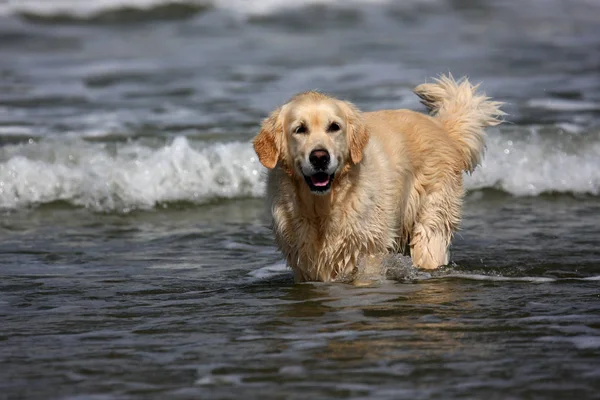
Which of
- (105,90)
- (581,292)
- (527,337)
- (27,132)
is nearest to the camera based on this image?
(527,337)

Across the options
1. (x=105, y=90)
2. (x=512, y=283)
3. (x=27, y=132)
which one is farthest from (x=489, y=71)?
(x=512, y=283)

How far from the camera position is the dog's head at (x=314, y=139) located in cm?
637

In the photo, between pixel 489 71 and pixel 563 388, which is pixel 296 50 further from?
pixel 563 388

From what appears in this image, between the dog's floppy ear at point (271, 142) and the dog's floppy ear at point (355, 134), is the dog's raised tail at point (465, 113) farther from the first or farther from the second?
the dog's floppy ear at point (271, 142)

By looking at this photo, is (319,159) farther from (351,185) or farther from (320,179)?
(351,185)

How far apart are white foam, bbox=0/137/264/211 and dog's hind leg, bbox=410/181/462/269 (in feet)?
12.9

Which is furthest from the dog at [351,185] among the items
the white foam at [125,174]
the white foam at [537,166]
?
the white foam at [125,174]

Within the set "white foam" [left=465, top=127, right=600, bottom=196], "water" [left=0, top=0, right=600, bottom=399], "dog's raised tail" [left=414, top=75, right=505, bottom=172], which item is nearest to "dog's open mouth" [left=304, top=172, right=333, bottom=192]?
"water" [left=0, top=0, right=600, bottom=399]

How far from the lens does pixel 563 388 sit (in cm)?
461

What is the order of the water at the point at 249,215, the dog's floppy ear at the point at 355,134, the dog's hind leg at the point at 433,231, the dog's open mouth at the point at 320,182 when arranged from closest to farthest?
the water at the point at 249,215, the dog's open mouth at the point at 320,182, the dog's floppy ear at the point at 355,134, the dog's hind leg at the point at 433,231

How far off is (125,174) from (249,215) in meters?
1.79

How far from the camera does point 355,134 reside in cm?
662

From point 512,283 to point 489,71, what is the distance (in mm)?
10406

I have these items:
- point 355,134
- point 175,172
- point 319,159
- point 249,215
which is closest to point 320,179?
point 319,159
